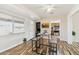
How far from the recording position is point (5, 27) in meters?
4.16

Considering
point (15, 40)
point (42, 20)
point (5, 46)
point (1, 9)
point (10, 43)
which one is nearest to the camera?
point (1, 9)

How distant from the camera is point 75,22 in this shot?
6.78 meters

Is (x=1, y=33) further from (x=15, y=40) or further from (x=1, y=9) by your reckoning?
(x=15, y=40)

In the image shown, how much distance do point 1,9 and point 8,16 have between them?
26.6 inches

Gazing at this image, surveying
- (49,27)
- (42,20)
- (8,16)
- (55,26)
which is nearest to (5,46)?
(8,16)

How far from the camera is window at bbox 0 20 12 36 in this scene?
12.7 ft

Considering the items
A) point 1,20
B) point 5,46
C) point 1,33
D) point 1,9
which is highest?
point 1,9

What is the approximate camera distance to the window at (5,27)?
388 cm

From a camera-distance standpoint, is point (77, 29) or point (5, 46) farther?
point (77, 29)
